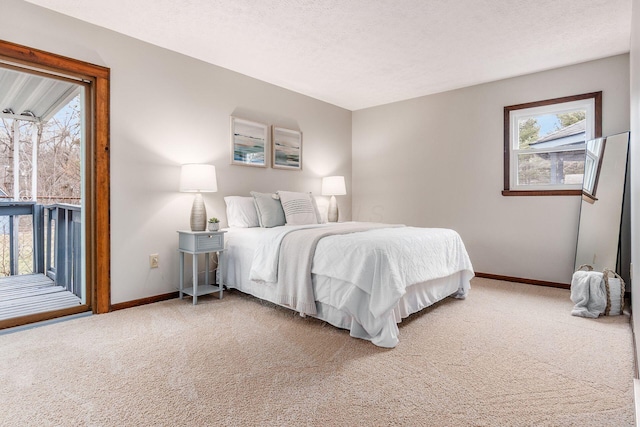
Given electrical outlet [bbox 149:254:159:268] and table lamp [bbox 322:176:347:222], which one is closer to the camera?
electrical outlet [bbox 149:254:159:268]

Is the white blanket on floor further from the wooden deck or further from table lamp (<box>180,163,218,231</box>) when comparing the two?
the wooden deck

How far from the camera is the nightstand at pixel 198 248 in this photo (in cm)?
314

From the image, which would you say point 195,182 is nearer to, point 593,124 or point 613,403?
point 613,403

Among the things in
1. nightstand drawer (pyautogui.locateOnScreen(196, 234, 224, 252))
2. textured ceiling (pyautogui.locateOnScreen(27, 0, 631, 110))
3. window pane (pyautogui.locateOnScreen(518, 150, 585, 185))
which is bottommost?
nightstand drawer (pyautogui.locateOnScreen(196, 234, 224, 252))

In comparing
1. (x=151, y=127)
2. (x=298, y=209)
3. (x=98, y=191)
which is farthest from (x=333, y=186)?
(x=98, y=191)

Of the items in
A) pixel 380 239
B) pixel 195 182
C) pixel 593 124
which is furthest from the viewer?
pixel 593 124

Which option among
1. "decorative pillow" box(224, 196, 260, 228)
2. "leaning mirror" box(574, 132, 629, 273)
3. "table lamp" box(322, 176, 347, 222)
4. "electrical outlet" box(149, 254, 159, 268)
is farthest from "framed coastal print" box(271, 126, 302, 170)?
"leaning mirror" box(574, 132, 629, 273)

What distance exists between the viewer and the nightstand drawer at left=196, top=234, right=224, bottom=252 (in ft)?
10.3

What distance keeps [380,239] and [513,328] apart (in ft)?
4.06

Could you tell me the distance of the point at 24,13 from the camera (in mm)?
2533

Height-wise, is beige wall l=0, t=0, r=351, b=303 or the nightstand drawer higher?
beige wall l=0, t=0, r=351, b=303

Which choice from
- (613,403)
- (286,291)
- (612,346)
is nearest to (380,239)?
(286,291)

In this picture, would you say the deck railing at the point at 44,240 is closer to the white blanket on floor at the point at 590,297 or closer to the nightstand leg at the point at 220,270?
the nightstand leg at the point at 220,270

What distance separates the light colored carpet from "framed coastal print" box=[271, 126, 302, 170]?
2.23 m
